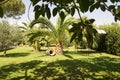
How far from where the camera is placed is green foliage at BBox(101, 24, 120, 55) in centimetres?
2206

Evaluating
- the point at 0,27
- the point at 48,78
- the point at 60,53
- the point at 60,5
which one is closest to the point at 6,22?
the point at 0,27

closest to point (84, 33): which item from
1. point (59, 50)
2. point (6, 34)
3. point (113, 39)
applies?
point (59, 50)

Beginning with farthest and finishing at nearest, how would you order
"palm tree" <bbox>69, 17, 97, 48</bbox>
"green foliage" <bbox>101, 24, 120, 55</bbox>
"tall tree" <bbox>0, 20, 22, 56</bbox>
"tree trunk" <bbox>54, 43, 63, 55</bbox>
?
"green foliage" <bbox>101, 24, 120, 55</bbox>
"tall tree" <bbox>0, 20, 22, 56</bbox>
"tree trunk" <bbox>54, 43, 63, 55</bbox>
"palm tree" <bbox>69, 17, 97, 48</bbox>

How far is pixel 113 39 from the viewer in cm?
2278

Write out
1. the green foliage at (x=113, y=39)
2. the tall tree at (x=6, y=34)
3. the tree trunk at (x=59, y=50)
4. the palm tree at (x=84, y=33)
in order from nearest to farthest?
1. the palm tree at (x=84, y=33)
2. the tree trunk at (x=59, y=50)
3. the tall tree at (x=6, y=34)
4. the green foliage at (x=113, y=39)

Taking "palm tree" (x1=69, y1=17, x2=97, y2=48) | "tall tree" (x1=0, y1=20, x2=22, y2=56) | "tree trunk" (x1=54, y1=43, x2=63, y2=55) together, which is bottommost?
"palm tree" (x1=69, y1=17, x2=97, y2=48)

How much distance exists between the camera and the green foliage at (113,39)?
2206 centimetres

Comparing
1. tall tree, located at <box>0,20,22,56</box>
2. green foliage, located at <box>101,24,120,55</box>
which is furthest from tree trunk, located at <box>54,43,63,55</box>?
green foliage, located at <box>101,24,120,55</box>

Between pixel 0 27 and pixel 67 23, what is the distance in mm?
6226

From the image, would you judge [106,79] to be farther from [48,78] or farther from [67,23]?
[67,23]

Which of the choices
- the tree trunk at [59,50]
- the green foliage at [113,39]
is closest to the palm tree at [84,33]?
the tree trunk at [59,50]

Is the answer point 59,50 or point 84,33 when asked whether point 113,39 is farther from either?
point 84,33

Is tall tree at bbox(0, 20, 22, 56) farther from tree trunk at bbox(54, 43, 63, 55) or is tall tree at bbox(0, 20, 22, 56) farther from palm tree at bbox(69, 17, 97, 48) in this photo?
palm tree at bbox(69, 17, 97, 48)

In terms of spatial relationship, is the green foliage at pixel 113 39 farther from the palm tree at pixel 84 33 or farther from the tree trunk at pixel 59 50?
the palm tree at pixel 84 33
